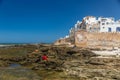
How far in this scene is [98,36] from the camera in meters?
36.4

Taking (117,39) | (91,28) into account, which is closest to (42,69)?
(117,39)

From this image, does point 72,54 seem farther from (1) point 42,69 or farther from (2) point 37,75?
(2) point 37,75

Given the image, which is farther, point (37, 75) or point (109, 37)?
point (109, 37)

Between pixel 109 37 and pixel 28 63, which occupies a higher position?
pixel 109 37

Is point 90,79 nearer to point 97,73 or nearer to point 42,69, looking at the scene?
point 97,73

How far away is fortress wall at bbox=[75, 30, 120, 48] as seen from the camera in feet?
118

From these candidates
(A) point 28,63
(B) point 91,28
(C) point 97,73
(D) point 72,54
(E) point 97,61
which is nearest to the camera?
(C) point 97,73

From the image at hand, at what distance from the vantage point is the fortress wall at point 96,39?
3591 cm

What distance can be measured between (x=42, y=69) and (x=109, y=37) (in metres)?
20.8

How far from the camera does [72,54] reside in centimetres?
2466

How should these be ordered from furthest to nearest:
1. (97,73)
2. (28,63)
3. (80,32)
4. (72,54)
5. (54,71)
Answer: (80,32) → (72,54) → (28,63) → (54,71) → (97,73)

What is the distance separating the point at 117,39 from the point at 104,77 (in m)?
23.7

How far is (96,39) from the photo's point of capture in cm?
3616

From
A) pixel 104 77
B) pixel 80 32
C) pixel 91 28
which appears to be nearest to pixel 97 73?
pixel 104 77
